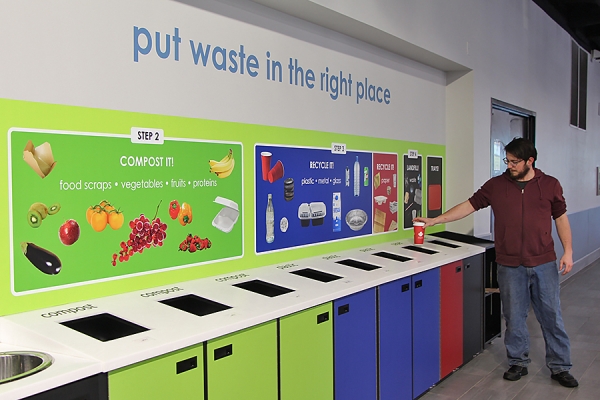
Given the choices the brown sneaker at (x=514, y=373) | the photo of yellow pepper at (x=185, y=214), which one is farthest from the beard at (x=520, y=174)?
the photo of yellow pepper at (x=185, y=214)

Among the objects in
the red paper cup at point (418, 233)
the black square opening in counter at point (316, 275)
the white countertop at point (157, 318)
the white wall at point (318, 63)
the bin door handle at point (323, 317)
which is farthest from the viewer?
the red paper cup at point (418, 233)

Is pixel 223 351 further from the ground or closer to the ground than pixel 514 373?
further from the ground

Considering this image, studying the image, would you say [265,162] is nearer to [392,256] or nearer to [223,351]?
Result: [392,256]

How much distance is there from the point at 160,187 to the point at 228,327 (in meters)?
0.84

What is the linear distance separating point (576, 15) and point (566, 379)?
633 cm

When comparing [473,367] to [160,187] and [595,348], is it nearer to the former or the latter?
[595,348]

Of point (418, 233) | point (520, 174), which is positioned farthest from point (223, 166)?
point (520, 174)

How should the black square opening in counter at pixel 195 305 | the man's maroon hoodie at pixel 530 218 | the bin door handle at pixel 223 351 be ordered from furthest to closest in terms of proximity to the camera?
the man's maroon hoodie at pixel 530 218, the black square opening in counter at pixel 195 305, the bin door handle at pixel 223 351

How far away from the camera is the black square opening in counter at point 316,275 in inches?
113

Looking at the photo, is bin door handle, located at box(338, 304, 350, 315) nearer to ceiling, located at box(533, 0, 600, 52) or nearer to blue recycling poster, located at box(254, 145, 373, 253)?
blue recycling poster, located at box(254, 145, 373, 253)

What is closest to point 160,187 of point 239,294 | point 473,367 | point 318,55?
point 239,294

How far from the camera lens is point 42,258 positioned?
2.06m

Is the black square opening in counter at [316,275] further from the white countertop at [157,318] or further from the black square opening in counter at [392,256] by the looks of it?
the black square opening in counter at [392,256]

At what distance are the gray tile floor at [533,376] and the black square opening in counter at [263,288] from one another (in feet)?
4.87
